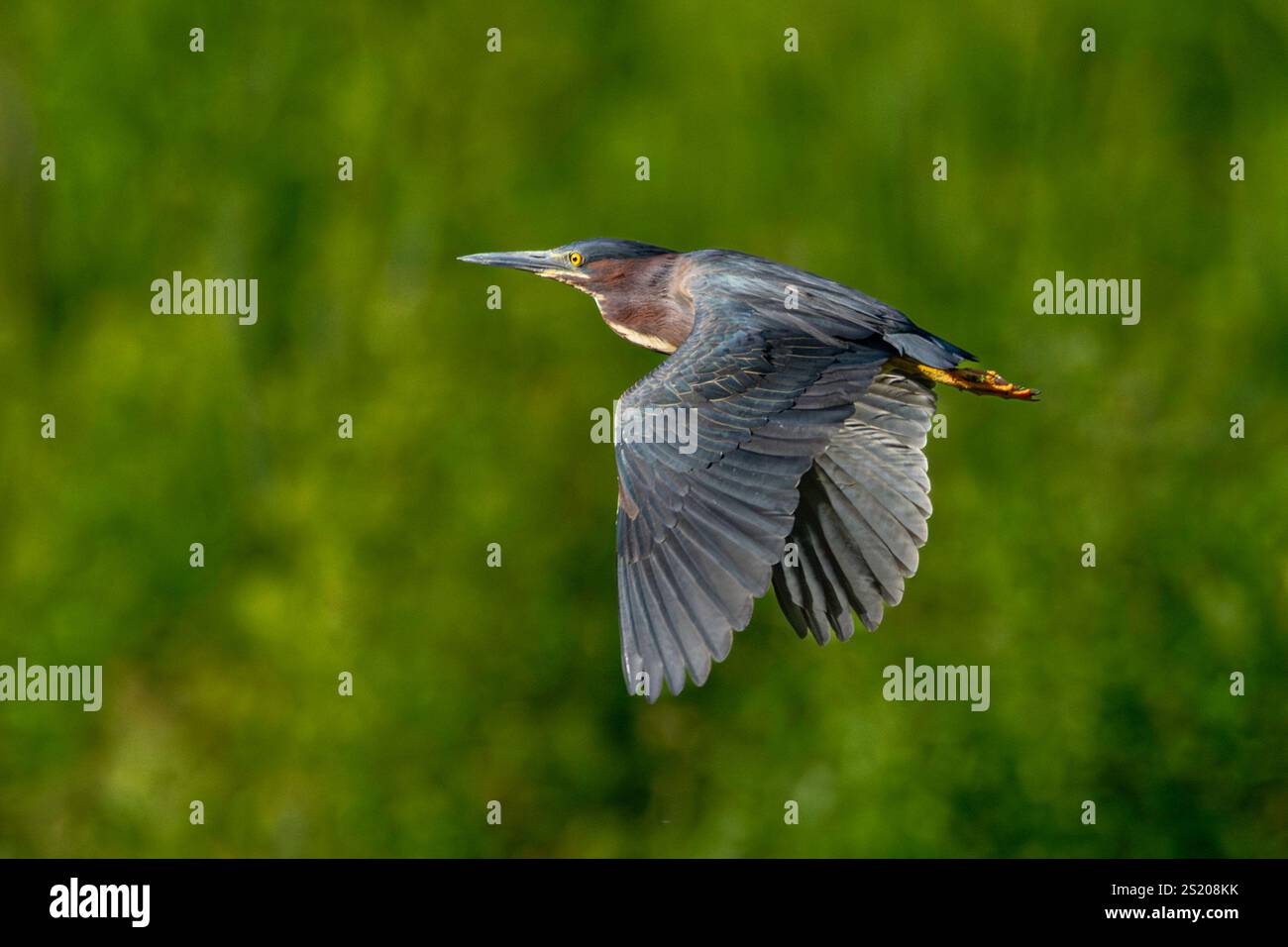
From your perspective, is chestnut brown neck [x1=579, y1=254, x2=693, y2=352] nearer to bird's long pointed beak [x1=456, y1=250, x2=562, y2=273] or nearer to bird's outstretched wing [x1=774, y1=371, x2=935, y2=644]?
bird's long pointed beak [x1=456, y1=250, x2=562, y2=273]

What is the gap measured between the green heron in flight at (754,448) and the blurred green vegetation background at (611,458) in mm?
5228

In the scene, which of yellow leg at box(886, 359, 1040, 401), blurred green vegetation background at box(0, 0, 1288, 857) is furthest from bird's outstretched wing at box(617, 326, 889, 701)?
blurred green vegetation background at box(0, 0, 1288, 857)

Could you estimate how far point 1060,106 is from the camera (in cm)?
1230

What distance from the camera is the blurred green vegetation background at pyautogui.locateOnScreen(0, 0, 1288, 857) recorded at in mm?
11758

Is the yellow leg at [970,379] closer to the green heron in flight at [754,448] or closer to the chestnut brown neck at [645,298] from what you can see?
the green heron in flight at [754,448]

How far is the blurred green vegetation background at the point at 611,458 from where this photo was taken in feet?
38.6

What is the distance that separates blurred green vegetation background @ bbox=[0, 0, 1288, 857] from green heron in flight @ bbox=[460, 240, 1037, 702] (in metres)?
5.23

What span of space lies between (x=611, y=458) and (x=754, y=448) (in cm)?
667

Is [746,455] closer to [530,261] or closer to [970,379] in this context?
[970,379]

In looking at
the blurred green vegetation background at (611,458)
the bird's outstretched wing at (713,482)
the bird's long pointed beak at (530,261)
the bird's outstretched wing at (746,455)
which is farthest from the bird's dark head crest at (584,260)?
the blurred green vegetation background at (611,458)

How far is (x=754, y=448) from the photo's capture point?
5.42 meters

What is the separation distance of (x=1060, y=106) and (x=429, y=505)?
4.34 meters

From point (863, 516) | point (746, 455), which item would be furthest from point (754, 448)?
point (863, 516)
